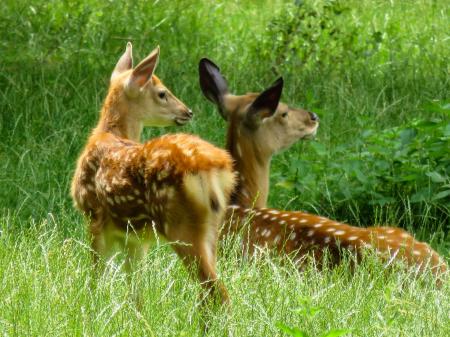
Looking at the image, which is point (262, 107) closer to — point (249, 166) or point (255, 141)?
point (255, 141)

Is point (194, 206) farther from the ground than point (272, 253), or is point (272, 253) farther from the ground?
point (194, 206)

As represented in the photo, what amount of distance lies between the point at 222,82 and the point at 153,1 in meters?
3.14

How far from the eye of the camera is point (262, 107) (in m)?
7.80

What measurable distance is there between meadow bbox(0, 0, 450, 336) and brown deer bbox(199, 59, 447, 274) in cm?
14

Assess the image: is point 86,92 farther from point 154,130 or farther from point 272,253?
point 272,253

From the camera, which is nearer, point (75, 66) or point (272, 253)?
point (272, 253)

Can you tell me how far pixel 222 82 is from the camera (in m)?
8.08

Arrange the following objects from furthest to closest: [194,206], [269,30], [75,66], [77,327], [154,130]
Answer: [269,30] < [75,66] < [154,130] < [194,206] < [77,327]

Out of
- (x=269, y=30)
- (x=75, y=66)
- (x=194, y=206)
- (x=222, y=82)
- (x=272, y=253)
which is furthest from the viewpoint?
(x=269, y=30)

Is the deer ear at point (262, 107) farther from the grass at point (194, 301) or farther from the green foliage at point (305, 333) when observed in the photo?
the green foliage at point (305, 333)


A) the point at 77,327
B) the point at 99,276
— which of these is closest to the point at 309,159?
the point at 99,276

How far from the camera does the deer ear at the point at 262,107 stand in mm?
7746

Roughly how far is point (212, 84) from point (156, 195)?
2.66 metres

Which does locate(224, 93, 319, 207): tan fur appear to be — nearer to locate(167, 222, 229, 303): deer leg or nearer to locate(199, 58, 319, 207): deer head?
locate(199, 58, 319, 207): deer head
